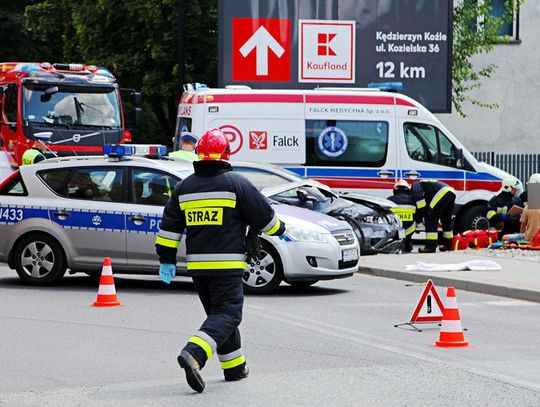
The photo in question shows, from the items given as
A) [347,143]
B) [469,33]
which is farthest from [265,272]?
[469,33]

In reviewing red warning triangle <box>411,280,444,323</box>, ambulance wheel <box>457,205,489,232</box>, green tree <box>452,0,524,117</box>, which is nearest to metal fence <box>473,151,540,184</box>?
green tree <box>452,0,524,117</box>

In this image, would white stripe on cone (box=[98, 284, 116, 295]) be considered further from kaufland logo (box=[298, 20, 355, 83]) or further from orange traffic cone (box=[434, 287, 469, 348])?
kaufland logo (box=[298, 20, 355, 83])

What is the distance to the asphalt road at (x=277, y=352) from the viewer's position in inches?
328

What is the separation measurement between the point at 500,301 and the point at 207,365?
19.3ft

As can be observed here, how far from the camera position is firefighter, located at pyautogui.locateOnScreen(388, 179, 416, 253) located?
21406mm

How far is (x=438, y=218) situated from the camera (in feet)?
70.8

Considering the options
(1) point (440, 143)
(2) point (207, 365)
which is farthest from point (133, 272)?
(1) point (440, 143)

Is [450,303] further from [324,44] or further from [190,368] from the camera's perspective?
[324,44]

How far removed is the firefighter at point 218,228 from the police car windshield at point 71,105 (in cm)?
1722

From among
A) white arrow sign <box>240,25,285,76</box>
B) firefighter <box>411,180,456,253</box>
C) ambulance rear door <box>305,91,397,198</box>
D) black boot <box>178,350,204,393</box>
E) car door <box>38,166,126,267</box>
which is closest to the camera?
black boot <box>178,350,204,393</box>

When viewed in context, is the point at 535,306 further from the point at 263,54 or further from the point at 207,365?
the point at 263,54

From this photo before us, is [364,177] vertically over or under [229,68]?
under

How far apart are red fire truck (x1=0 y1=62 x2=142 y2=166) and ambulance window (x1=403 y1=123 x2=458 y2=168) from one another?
20.7ft

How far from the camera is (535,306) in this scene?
47.0ft
